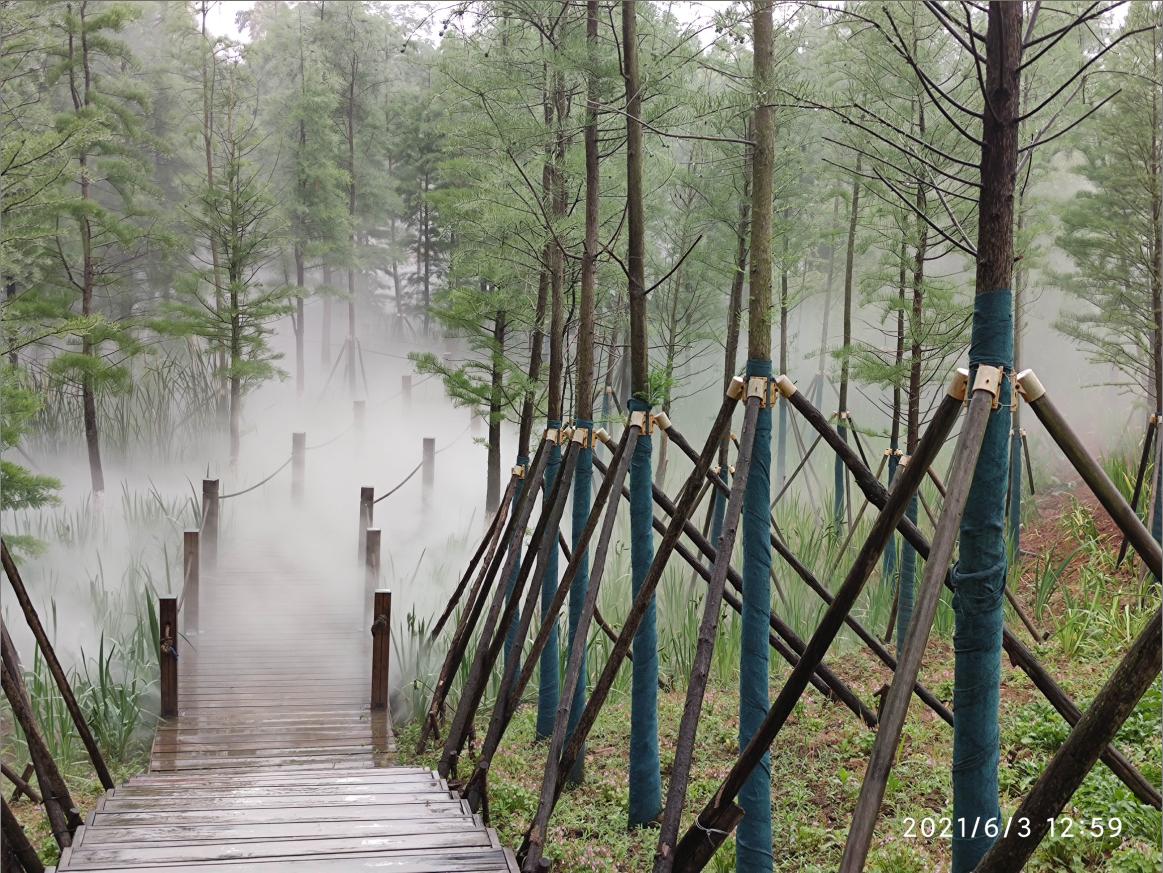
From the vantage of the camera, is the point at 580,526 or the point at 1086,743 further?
the point at 580,526

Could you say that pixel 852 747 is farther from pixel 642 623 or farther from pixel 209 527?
pixel 209 527

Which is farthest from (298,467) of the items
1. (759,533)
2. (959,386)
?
(959,386)

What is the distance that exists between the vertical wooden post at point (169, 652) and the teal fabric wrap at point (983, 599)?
521 centimetres

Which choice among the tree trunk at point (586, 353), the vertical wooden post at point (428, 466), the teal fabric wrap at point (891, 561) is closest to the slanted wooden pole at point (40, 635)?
the tree trunk at point (586, 353)

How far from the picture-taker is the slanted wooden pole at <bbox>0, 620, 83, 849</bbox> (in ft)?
11.6

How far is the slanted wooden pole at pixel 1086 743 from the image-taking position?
2.03 m

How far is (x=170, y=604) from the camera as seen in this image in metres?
6.63

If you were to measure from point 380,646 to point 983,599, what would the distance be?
5.04m

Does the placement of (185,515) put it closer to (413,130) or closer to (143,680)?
(143,680)

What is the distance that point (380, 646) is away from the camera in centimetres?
704

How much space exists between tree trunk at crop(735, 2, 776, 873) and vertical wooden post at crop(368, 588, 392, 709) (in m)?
3.58

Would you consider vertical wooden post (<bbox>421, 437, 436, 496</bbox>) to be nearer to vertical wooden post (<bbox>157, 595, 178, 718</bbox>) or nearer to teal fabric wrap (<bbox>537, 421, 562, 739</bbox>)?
Result: vertical wooden post (<bbox>157, 595, 178, 718</bbox>)

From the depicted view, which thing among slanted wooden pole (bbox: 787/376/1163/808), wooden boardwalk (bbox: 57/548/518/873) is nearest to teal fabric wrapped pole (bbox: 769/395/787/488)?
wooden boardwalk (bbox: 57/548/518/873)

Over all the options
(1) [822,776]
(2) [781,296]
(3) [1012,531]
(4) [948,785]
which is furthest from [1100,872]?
(2) [781,296]
